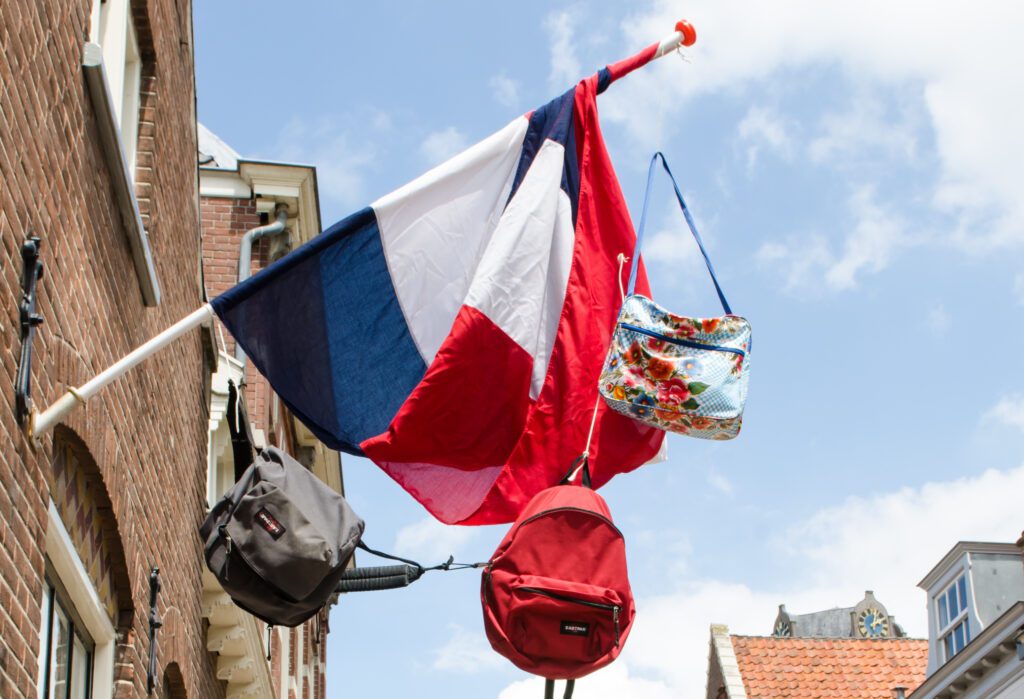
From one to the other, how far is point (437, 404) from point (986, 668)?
1845cm

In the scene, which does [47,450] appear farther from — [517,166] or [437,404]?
[517,166]

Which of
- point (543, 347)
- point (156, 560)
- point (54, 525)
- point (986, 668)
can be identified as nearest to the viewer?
point (54, 525)

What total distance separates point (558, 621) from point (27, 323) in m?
2.37

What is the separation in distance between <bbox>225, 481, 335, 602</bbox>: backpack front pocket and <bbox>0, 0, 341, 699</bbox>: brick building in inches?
24.7

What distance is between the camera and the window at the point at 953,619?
2498 cm

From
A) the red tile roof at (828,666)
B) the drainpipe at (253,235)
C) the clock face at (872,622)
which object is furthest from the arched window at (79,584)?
the clock face at (872,622)

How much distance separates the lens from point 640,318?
6.96m

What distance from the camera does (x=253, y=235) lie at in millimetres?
15102

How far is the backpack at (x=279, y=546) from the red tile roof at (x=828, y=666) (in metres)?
26.1

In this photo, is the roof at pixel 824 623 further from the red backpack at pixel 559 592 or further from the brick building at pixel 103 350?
the red backpack at pixel 559 592

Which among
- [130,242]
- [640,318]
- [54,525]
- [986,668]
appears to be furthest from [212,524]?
[986,668]

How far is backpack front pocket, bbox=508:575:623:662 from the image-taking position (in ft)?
19.9

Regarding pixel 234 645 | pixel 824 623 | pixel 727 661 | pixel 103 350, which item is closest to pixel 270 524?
pixel 103 350

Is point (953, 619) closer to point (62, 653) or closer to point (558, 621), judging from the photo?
point (558, 621)
